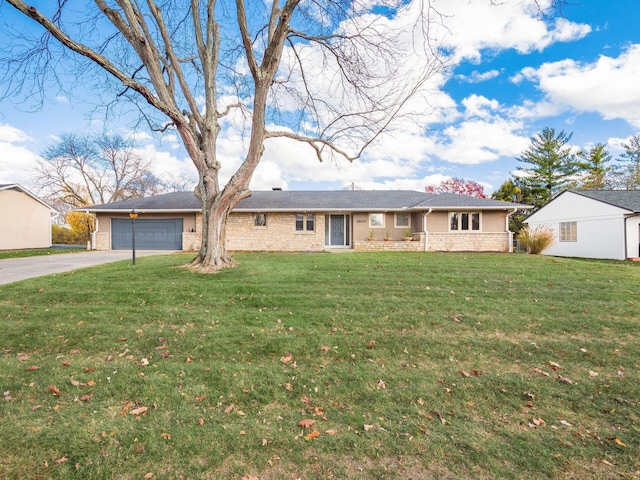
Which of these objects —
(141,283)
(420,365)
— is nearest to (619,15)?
(420,365)

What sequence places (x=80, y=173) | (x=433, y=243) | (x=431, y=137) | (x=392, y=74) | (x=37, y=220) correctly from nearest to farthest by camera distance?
(x=392, y=74) < (x=431, y=137) < (x=433, y=243) < (x=37, y=220) < (x=80, y=173)

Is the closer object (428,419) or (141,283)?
(428,419)

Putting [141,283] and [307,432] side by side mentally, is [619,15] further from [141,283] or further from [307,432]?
[141,283]

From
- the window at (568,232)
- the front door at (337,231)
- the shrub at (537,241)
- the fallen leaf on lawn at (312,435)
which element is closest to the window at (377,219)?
the front door at (337,231)

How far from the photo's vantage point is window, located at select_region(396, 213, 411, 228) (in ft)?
60.2

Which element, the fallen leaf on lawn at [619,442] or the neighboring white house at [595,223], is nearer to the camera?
the fallen leaf on lawn at [619,442]

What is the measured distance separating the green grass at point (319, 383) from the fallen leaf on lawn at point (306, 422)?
51 mm

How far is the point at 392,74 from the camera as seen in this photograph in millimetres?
9062

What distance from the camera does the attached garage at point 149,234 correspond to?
18.0 m

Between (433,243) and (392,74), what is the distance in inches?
405

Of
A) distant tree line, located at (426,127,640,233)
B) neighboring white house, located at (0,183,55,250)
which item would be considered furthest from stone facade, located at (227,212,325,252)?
distant tree line, located at (426,127,640,233)

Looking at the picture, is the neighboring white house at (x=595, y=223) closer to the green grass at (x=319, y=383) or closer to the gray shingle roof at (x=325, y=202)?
the gray shingle roof at (x=325, y=202)

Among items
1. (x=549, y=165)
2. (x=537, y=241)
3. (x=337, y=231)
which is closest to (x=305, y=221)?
(x=337, y=231)

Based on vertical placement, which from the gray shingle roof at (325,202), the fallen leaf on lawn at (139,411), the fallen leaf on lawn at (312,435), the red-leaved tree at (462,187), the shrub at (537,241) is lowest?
the fallen leaf on lawn at (312,435)
